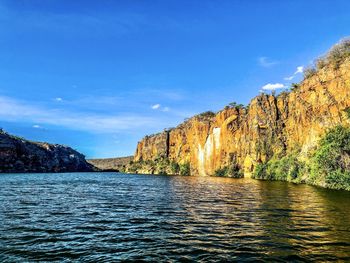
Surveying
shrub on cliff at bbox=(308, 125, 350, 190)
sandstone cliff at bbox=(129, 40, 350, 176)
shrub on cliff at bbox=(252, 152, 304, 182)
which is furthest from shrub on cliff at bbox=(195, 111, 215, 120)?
shrub on cliff at bbox=(308, 125, 350, 190)

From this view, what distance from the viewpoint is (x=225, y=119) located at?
5669 inches

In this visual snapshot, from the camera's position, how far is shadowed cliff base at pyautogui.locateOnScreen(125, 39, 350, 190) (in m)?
66.4

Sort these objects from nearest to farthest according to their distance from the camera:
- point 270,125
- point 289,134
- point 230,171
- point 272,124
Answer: point 289,134, point 272,124, point 270,125, point 230,171

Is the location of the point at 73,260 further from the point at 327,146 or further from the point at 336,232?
the point at 327,146

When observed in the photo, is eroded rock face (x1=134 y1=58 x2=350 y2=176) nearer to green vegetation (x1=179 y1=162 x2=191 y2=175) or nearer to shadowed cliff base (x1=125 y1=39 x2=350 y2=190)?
shadowed cliff base (x1=125 y1=39 x2=350 y2=190)

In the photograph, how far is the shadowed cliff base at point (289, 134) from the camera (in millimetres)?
66375

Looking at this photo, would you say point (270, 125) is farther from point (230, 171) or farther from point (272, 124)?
point (230, 171)

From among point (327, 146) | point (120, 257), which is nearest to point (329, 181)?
point (327, 146)

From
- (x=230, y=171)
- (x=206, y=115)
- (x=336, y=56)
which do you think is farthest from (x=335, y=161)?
(x=206, y=115)

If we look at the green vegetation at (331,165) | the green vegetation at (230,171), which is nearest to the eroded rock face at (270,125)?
the green vegetation at (230,171)

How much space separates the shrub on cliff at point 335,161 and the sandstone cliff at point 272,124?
1730 cm

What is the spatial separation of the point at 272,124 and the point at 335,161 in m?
61.0

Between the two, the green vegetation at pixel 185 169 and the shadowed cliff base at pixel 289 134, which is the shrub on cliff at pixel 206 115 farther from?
the green vegetation at pixel 185 169

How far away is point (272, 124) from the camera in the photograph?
11981cm
